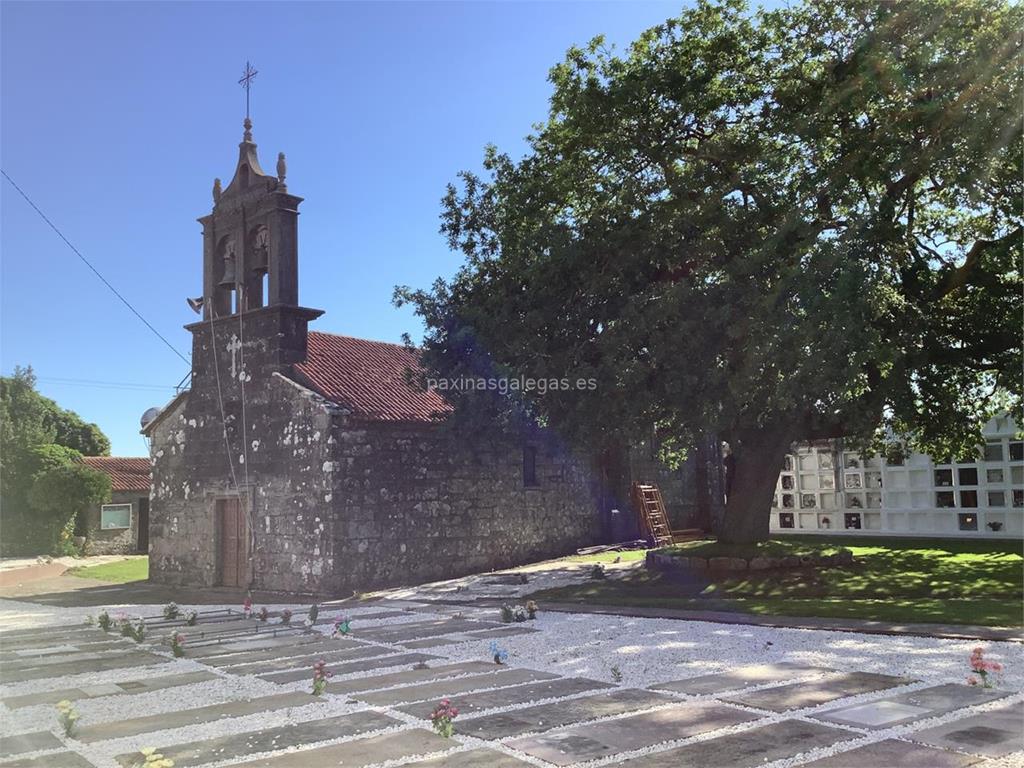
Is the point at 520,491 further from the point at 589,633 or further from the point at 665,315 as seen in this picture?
the point at 589,633

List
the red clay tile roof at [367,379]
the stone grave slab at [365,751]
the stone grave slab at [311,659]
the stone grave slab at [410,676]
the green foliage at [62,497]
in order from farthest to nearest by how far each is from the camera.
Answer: the green foliage at [62,497] → the red clay tile roof at [367,379] → the stone grave slab at [311,659] → the stone grave slab at [410,676] → the stone grave slab at [365,751]

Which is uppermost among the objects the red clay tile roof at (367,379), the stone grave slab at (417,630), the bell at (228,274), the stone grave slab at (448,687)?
the bell at (228,274)

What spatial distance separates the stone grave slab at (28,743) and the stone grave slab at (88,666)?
2.44 meters

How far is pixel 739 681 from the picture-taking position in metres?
6.72

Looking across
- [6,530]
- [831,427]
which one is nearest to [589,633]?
[831,427]

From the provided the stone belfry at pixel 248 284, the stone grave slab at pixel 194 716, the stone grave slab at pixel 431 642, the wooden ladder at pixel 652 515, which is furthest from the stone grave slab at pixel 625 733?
the wooden ladder at pixel 652 515

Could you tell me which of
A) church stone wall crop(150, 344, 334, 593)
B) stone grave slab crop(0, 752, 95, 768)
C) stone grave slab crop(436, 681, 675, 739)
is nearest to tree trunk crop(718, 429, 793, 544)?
church stone wall crop(150, 344, 334, 593)

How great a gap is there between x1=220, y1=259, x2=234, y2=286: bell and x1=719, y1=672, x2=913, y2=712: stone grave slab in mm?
15308

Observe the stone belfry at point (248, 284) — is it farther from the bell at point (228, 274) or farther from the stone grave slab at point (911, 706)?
the stone grave slab at point (911, 706)

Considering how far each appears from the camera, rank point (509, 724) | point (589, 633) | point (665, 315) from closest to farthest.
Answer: point (509, 724)
point (589, 633)
point (665, 315)

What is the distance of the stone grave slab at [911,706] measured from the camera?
5.39 metres

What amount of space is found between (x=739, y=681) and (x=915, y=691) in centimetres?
129

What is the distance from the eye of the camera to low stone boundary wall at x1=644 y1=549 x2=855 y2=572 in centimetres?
1423

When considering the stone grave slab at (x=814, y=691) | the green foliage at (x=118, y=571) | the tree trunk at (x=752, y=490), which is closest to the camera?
the stone grave slab at (x=814, y=691)
